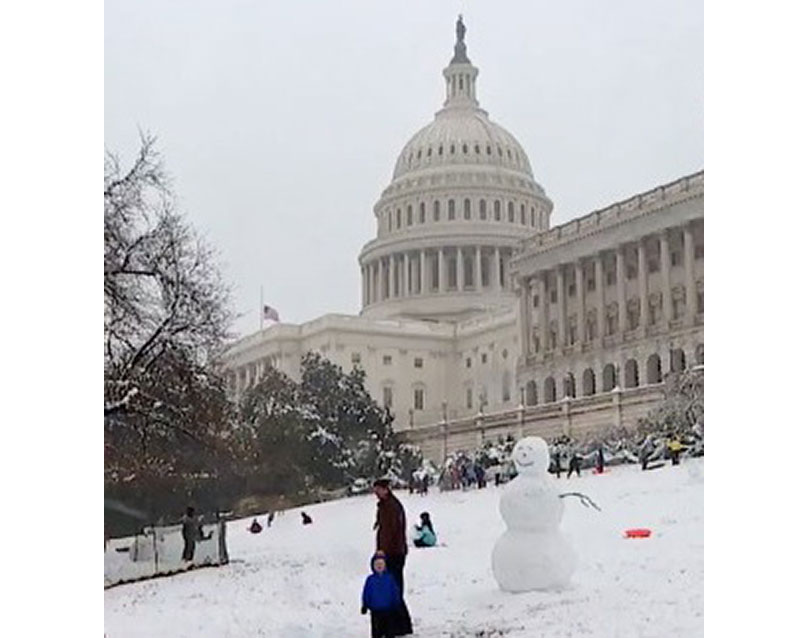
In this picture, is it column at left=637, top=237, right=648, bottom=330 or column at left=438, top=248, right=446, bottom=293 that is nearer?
column at left=637, top=237, right=648, bottom=330

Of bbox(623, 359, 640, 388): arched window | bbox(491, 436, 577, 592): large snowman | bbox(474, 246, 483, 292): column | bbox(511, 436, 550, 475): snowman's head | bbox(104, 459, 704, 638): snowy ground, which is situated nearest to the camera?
bbox(104, 459, 704, 638): snowy ground

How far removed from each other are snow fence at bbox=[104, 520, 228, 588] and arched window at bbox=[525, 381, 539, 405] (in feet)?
3.60

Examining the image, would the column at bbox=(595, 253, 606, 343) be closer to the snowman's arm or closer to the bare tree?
the snowman's arm

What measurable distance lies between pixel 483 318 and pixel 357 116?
820 mm

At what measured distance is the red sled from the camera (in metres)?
4.20

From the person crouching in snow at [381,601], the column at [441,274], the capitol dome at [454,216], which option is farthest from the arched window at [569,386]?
the person crouching in snow at [381,601]

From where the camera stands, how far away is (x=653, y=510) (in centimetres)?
421

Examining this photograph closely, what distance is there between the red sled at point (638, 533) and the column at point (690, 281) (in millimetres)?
660

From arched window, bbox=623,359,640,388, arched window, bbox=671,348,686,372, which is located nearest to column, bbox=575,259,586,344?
arched window, bbox=623,359,640,388

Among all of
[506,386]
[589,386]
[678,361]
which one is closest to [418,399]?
[506,386]

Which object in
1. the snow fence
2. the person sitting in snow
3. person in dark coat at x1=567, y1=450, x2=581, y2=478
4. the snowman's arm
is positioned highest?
person in dark coat at x1=567, y1=450, x2=581, y2=478
